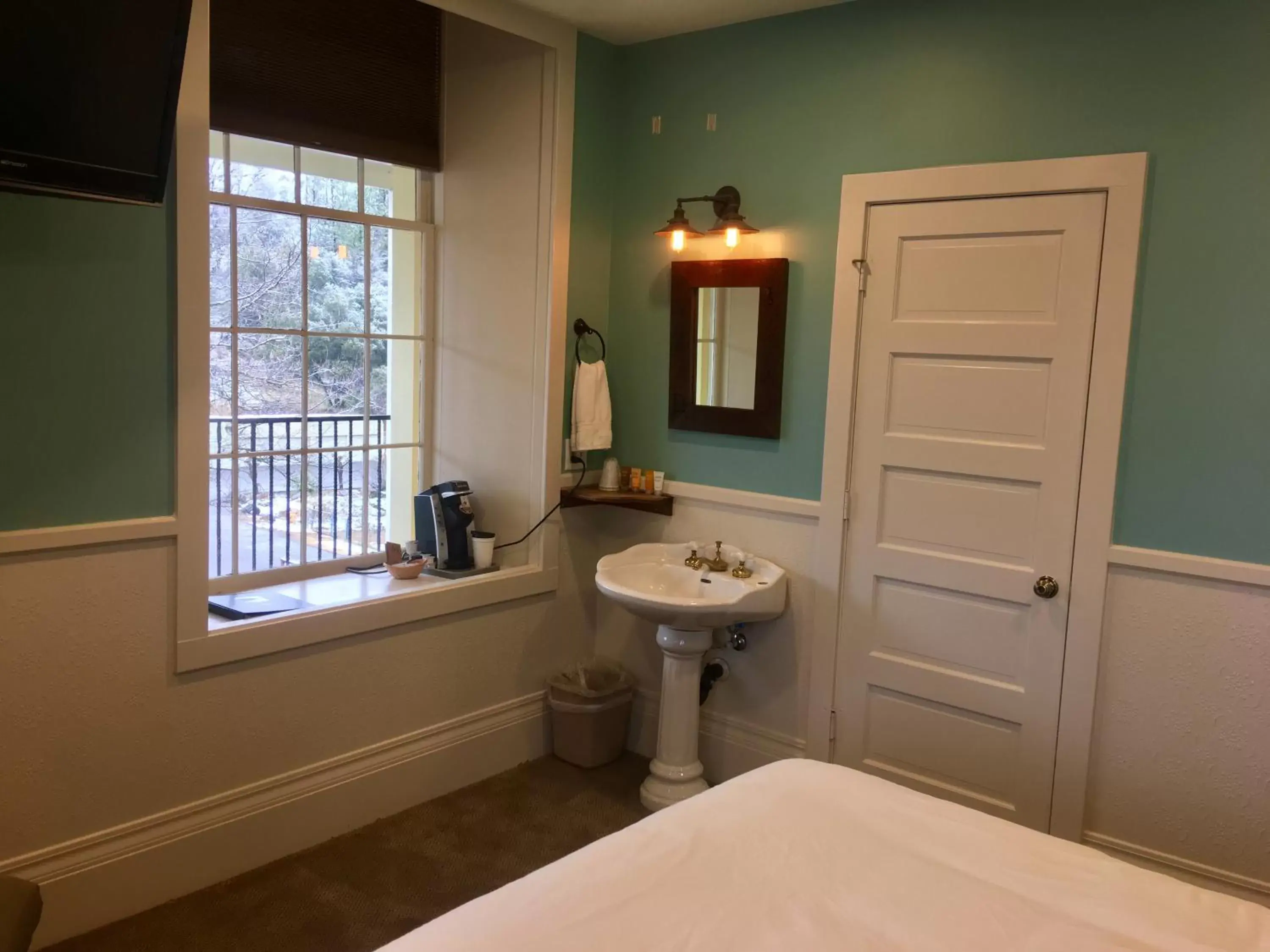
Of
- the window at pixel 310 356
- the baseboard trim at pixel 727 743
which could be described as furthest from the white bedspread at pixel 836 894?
the window at pixel 310 356

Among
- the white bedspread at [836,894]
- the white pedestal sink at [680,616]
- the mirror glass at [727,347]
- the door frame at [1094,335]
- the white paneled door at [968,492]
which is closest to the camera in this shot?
the white bedspread at [836,894]

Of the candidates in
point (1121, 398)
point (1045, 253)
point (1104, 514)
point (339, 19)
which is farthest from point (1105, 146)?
point (339, 19)

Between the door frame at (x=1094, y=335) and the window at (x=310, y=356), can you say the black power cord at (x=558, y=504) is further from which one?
the door frame at (x=1094, y=335)

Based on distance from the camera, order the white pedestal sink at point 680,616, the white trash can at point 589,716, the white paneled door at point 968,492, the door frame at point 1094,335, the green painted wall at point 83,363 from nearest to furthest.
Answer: the green painted wall at point 83,363
the door frame at point 1094,335
the white paneled door at point 968,492
the white pedestal sink at point 680,616
the white trash can at point 589,716

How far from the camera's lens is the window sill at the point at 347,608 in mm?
2693

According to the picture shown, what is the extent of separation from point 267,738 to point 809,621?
175 cm

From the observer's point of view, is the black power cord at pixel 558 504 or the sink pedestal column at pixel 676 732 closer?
the sink pedestal column at pixel 676 732

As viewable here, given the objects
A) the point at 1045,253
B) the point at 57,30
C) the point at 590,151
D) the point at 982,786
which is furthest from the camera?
the point at 590,151

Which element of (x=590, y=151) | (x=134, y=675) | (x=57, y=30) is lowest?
(x=134, y=675)

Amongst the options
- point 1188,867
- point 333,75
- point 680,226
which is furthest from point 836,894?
point 333,75

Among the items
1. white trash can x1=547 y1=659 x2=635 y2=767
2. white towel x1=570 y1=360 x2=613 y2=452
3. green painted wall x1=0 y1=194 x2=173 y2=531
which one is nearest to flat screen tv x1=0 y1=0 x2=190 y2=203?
green painted wall x1=0 y1=194 x2=173 y2=531

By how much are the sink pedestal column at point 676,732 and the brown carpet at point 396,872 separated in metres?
0.12

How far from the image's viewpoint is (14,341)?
89.3 inches

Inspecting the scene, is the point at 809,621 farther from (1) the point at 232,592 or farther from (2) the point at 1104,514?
(1) the point at 232,592
